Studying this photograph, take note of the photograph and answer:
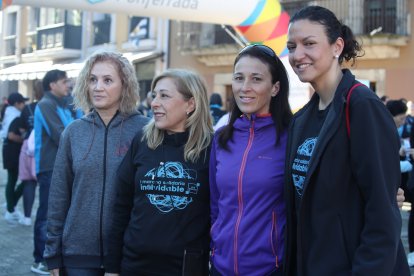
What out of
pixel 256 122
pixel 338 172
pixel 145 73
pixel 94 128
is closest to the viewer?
pixel 338 172

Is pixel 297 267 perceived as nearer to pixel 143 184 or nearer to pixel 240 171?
pixel 240 171

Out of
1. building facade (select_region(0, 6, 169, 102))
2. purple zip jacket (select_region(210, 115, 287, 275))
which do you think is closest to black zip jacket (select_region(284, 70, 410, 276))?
purple zip jacket (select_region(210, 115, 287, 275))

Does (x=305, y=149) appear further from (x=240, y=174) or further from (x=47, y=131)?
(x=47, y=131)

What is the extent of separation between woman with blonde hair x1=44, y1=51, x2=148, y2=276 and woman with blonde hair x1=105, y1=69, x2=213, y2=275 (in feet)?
0.47

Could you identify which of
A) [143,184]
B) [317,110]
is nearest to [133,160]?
[143,184]

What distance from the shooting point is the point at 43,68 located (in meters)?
25.4

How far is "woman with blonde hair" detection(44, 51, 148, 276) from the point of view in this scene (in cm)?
294

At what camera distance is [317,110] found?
239cm

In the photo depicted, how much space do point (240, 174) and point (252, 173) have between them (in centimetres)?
5

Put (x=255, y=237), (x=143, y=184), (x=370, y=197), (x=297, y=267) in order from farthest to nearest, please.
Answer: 1. (x=143, y=184)
2. (x=255, y=237)
3. (x=297, y=267)
4. (x=370, y=197)

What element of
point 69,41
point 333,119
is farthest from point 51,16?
point 333,119

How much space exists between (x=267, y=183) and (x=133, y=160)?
0.73 m

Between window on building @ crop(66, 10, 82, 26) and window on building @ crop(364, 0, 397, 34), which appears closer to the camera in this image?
window on building @ crop(364, 0, 397, 34)

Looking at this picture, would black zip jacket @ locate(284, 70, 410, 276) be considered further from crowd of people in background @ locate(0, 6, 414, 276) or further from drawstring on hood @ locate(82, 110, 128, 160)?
drawstring on hood @ locate(82, 110, 128, 160)
